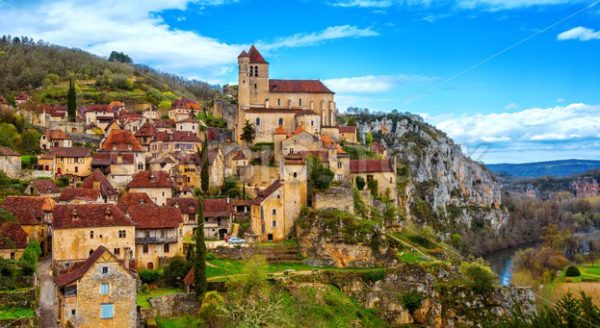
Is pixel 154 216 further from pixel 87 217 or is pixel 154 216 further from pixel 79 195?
pixel 79 195

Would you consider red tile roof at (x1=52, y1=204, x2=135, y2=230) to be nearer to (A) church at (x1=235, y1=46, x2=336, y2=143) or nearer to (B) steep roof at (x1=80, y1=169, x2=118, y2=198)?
(B) steep roof at (x1=80, y1=169, x2=118, y2=198)

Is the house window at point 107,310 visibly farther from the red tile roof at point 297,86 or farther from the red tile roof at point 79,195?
the red tile roof at point 297,86

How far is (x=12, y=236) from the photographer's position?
41.0 m

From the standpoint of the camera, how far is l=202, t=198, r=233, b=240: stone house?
177ft

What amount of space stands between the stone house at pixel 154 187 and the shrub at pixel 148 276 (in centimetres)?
1394

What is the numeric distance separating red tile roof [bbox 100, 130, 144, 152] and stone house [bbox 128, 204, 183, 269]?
1949 centimetres

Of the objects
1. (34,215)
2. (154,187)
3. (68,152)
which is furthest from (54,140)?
(34,215)

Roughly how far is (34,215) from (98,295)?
12784 mm

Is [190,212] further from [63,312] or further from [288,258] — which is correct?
[63,312]

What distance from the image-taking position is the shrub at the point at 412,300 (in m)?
51.6

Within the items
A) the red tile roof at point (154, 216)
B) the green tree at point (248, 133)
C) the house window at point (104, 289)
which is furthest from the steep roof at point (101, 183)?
the house window at point (104, 289)

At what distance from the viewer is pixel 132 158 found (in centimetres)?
6303

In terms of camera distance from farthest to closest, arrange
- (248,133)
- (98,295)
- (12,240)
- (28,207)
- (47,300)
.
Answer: (248,133) → (28,207) → (12,240) → (47,300) → (98,295)

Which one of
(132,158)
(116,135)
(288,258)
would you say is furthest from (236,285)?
(116,135)
